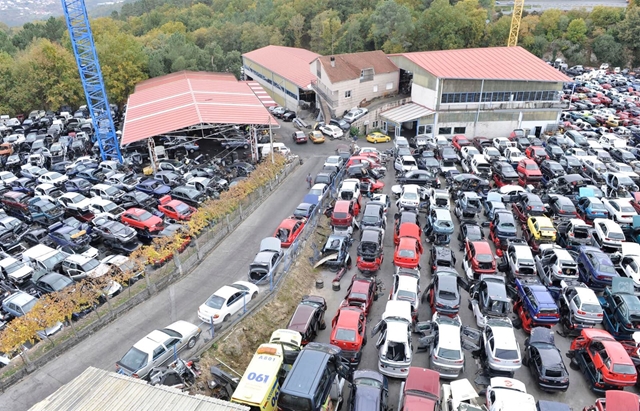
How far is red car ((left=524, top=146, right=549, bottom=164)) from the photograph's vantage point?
34562 mm

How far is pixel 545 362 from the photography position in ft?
51.4

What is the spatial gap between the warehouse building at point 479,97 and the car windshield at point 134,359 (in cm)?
3260

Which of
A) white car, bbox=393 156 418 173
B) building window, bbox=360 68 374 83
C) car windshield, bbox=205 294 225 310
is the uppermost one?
building window, bbox=360 68 374 83

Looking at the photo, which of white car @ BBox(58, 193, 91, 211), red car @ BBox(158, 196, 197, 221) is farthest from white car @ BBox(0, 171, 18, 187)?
red car @ BBox(158, 196, 197, 221)

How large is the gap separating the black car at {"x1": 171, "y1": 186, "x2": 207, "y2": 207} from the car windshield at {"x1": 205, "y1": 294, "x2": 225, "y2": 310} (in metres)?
11.7

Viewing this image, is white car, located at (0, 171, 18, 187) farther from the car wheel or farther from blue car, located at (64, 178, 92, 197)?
the car wheel

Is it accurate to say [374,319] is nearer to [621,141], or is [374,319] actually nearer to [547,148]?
[547,148]

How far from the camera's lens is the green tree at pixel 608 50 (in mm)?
68938

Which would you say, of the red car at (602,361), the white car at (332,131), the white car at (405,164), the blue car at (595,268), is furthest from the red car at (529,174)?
the white car at (332,131)

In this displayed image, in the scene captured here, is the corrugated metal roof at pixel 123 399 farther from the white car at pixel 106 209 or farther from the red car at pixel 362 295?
the white car at pixel 106 209

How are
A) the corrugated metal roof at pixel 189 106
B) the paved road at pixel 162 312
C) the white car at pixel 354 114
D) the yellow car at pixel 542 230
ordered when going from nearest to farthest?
the paved road at pixel 162 312 → the yellow car at pixel 542 230 → the corrugated metal roof at pixel 189 106 → the white car at pixel 354 114

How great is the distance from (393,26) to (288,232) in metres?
48.6

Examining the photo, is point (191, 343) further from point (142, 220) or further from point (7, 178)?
point (7, 178)

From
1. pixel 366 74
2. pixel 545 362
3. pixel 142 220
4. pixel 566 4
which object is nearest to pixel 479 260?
pixel 545 362
